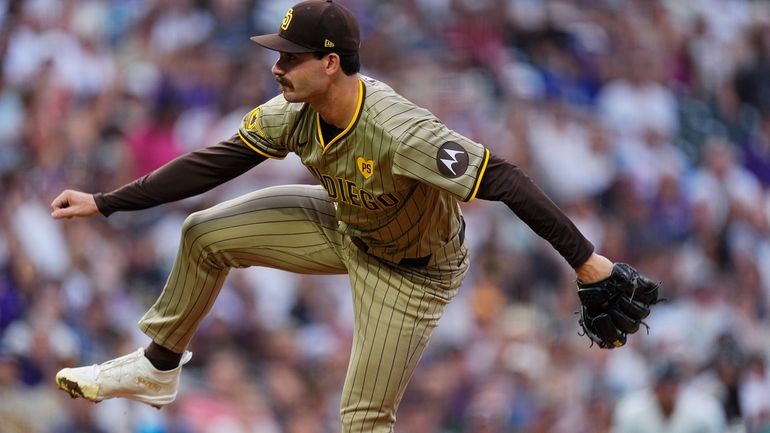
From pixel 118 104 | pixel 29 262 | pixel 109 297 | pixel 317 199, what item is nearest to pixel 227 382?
pixel 109 297

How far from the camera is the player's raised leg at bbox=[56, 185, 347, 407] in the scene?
17.7 feet

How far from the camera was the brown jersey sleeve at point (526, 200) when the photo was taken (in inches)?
188

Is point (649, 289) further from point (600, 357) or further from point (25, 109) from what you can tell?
point (25, 109)

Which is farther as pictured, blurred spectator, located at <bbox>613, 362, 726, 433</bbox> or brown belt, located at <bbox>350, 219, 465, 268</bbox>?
blurred spectator, located at <bbox>613, 362, 726, 433</bbox>

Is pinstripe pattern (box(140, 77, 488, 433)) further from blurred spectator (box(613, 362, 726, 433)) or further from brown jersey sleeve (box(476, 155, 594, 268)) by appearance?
blurred spectator (box(613, 362, 726, 433))

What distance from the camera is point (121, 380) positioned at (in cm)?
558

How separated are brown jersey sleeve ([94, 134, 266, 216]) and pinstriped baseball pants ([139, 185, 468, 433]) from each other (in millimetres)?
174

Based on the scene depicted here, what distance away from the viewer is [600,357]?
28.7ft

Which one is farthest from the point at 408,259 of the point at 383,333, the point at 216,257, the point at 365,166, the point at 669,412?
the point at 669,412

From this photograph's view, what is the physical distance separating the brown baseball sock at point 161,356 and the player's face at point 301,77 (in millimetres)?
1292

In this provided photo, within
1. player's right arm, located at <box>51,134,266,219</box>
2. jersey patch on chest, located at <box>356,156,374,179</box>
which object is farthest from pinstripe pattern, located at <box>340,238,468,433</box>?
player's right arm, located at <box>51,134,266,219</box>

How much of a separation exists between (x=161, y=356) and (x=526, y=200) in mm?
1743

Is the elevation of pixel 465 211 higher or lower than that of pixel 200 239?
lower

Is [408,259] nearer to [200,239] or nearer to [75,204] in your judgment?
[200,239]
